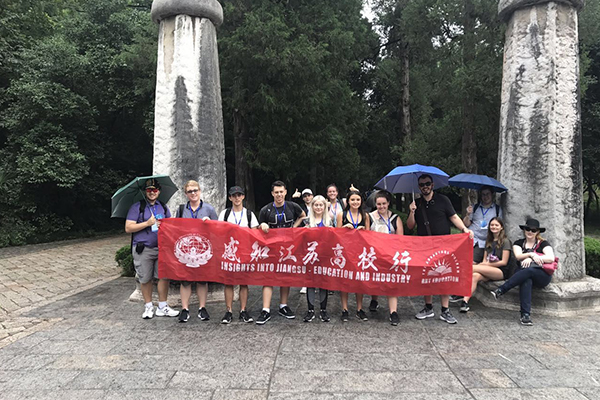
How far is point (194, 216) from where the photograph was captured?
4957mm

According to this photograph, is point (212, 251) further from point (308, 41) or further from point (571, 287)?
point (308, 41)

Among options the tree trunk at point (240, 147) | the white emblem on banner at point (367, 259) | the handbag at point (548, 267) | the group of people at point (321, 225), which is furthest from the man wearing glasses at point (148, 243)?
the tree trunk at point (240, 147)

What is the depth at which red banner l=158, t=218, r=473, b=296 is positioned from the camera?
15.2 ft

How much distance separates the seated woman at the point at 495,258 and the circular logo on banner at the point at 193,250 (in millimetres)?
3486

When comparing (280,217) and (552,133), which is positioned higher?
(552,133)

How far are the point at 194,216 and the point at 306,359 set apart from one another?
2.37 meters

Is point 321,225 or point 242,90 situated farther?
point 242,90

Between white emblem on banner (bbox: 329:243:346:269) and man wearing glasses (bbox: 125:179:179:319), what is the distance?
7.09ft

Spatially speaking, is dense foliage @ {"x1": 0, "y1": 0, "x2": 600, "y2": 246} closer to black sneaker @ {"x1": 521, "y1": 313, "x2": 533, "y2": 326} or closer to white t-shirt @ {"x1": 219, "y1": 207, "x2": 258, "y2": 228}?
white t-shirt @ {"x1": 219, "y1": 207, "x2": 258, "y2": 228}

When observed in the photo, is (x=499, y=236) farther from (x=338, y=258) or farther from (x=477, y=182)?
(x=338, y=258)

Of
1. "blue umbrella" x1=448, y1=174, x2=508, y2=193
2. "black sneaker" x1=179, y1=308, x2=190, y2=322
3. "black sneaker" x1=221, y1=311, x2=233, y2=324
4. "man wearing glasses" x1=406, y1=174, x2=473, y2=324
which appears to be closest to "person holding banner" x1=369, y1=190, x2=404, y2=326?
"man wearing glasses" x1=406, y1=174, x2=473, y2=324

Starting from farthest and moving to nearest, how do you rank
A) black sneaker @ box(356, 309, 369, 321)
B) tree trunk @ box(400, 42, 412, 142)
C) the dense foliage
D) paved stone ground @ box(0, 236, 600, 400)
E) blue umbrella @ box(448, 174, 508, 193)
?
tree trunk @ box(400, 42, 412, 142), the dense foliage, blue umbrella @ box(448, 174, 508, 193), black sneaker @ box(356, 309, 369, 321), paved stone ground @ box(0, 236, 600, 400)

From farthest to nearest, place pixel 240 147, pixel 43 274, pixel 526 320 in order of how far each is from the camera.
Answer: pixel 240 147 < pixel 43 274 < pixel 526 320

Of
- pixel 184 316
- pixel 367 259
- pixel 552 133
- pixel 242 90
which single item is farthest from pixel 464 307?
pixel 242 90
